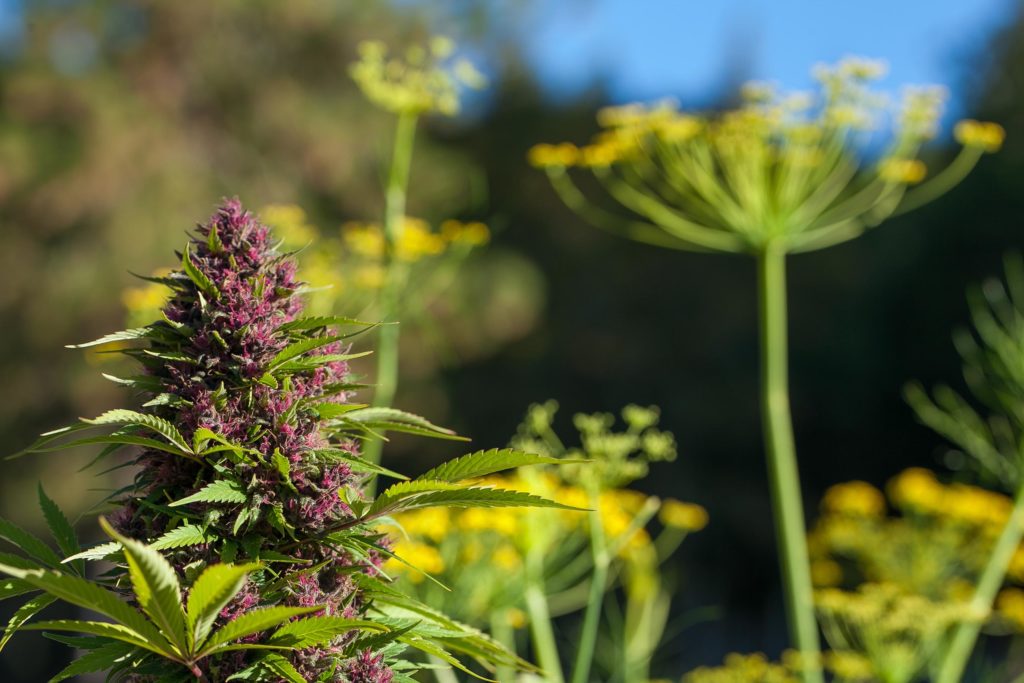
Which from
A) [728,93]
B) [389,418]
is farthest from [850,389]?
[389,418]

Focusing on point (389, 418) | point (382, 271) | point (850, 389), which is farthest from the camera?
point (850, 389)

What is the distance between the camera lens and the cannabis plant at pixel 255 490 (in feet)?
4.18

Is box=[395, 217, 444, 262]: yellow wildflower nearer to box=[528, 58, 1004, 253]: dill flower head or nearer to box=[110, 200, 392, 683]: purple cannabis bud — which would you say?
box=[528, 58, 1004, 253]: dill flower head

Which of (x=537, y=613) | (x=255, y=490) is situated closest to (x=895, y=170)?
(x=537, y=613)

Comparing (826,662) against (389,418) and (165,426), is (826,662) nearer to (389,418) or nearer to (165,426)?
(389,418)

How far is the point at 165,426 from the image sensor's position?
1.26 metres

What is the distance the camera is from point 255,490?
1346mm

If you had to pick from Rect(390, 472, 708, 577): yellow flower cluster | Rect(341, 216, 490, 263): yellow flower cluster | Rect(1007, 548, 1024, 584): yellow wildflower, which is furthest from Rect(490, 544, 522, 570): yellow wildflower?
Rect(1007, 548, 1024, 584): yellow wildflower

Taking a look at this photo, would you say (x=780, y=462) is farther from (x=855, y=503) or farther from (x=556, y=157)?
(x=855, y=503)

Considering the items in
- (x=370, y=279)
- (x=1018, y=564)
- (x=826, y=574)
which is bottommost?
(x=826, y=574)

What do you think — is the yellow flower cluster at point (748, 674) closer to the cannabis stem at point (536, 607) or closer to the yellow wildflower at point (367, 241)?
the cannabis stem at point (536, 607)

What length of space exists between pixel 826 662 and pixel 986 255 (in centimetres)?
1192

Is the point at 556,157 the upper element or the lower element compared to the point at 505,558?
upper

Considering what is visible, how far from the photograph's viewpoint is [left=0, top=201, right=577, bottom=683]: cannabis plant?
1.27 m
